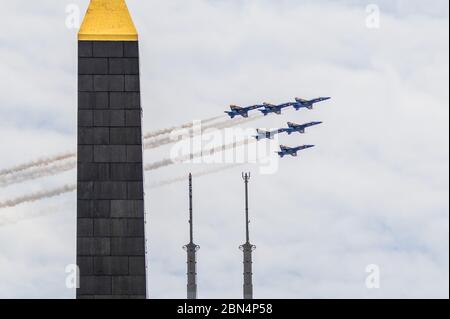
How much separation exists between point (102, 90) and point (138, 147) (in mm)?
5212

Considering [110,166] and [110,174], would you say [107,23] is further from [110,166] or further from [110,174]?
[110,174]

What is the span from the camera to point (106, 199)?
143375 millimetres

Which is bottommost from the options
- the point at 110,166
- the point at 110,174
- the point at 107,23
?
the point at 110,174

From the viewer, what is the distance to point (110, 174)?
14362 centimetres

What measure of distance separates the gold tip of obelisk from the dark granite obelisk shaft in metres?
0.53

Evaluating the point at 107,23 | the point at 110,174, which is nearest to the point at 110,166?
the point at 110,174

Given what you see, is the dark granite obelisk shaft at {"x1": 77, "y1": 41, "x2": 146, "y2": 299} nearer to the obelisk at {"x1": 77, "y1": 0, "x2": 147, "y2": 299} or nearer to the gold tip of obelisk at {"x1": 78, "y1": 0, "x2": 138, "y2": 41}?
the obelisk at {"x1": 77, "y1": 0, "x2": 147, "y2": 299}

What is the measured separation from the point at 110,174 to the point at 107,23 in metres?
11.8

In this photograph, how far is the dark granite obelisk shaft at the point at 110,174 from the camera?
467 feet

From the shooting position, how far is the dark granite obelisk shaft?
142 metres
